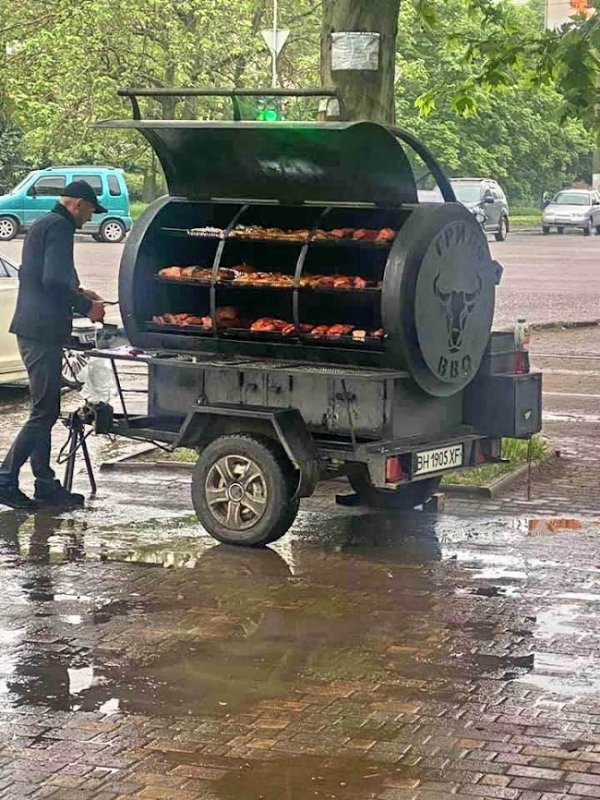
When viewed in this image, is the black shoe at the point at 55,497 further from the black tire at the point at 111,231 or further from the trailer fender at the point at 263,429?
the black tire at the point at 111,231

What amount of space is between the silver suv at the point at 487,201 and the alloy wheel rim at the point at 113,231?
9.56 m

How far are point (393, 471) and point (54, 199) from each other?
3245 centimetres

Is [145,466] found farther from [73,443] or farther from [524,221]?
[524,221]

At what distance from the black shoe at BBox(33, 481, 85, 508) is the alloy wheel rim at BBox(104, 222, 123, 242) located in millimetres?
30537

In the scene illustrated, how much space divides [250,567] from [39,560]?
3.79 feet

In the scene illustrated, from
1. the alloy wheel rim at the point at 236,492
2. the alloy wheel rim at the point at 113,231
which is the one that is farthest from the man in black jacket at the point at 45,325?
the alloy wheel rim at the point at 113,231

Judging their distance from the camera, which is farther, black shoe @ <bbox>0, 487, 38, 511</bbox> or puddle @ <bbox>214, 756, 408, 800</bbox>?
black shoe @ <bbox>0, 487, 38, 511</bbox>

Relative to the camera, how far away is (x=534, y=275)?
3262 centimetres

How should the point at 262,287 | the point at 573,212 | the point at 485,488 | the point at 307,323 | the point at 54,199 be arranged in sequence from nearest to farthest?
the point at 262,287
the point at 307,323
the point at 485,488
the point at 54,199
the point at 573,212

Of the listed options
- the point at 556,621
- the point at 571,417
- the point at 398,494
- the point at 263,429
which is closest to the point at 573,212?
the point at 571,417

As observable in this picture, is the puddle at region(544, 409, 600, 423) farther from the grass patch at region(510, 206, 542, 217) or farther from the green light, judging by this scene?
the grass patch at region(510, 206, 542, 217)

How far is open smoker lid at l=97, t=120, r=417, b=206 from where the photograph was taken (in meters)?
9.27

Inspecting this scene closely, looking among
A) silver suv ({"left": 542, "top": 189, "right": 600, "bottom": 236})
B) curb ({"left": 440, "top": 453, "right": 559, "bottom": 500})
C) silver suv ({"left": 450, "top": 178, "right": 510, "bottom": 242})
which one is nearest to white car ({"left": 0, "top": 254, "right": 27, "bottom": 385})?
curb ({"left": 440, "top": 453, "right": 559, "bottom": 500})

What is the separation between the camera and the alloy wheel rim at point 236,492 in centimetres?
923
